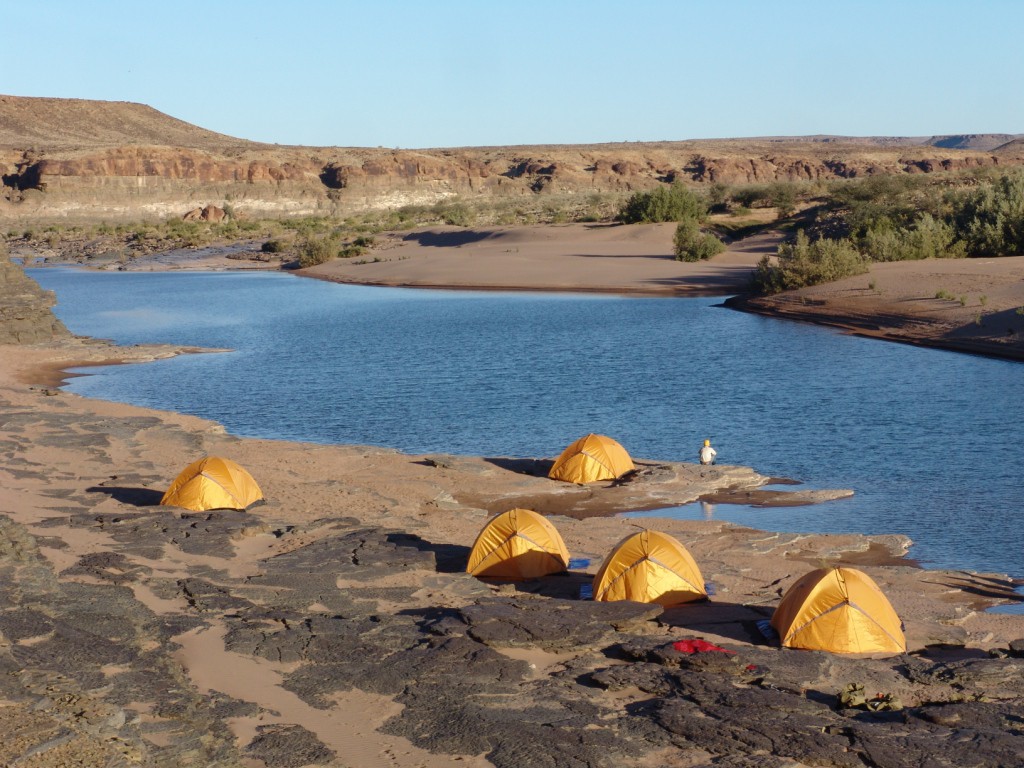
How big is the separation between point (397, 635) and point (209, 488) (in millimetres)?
6107

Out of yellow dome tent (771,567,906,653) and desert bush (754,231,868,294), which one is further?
desert bush (754,231,868,294)

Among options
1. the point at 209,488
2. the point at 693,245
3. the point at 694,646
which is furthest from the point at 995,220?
the point at 694,646

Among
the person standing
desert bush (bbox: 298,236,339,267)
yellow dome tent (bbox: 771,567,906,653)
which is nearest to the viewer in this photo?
yellow dome tent (bbox: 771,567,906,653)

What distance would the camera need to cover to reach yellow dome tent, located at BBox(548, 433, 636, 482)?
17969mm

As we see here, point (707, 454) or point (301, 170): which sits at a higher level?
point (301, 170)

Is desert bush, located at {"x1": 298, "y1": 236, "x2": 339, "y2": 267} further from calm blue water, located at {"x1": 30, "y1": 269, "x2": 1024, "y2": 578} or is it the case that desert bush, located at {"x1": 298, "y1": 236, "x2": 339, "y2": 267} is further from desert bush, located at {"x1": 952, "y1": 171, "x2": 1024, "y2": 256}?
desert bush, located at {"x1": 952, "y1": 171, "x2": 1024, "y2": 256}

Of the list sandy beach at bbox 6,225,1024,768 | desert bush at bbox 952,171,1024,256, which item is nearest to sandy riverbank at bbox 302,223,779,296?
desert bush at bbox 952,171,1024,256

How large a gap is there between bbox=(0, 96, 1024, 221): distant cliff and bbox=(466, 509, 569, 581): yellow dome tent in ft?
290

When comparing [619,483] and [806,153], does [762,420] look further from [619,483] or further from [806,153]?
[806,153]

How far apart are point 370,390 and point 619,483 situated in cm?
1039

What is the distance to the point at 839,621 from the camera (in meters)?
11.0

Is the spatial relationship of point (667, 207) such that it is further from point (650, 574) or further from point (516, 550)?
point (650, 574)

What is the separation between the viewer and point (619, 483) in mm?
17891

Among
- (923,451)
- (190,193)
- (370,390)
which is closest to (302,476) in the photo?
(370,390)
